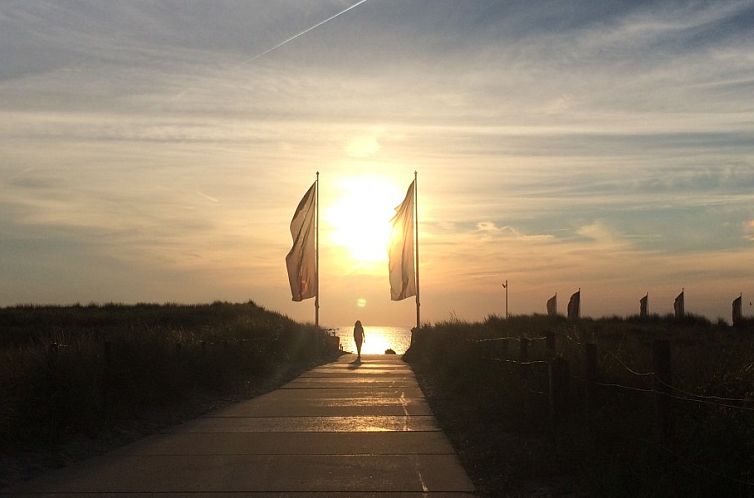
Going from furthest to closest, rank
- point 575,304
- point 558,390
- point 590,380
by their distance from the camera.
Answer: point 575,304
point 558,390
point 590,380

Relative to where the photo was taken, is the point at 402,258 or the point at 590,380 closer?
the point at 590,380

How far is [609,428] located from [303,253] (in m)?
28.3

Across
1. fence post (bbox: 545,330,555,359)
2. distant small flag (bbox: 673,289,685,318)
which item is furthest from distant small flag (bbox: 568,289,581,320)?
fence post (bbox: 545,330,555,359)

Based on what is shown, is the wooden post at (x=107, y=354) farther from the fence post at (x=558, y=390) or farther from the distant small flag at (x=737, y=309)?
the distant small flag at (x=737, y=309)

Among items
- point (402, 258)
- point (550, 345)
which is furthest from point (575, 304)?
point (550, 345)

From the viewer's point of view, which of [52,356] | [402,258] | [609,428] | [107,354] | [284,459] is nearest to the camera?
[609,428]

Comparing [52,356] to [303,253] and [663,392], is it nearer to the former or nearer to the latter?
[663,392]

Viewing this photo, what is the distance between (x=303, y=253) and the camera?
37.1m

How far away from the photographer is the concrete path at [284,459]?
899 centimetres

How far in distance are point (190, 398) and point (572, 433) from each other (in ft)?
30.4

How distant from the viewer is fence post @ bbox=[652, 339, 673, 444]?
823cm

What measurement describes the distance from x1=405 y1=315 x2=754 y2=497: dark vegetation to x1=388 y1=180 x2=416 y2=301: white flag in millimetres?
20153

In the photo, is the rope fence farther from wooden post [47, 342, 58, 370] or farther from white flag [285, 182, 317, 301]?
white flag [285, 182, 317, 301]

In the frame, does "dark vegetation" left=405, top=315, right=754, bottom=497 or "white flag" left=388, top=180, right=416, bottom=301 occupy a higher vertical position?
"white flag" left=388, top=180, right=416, bottom=301
